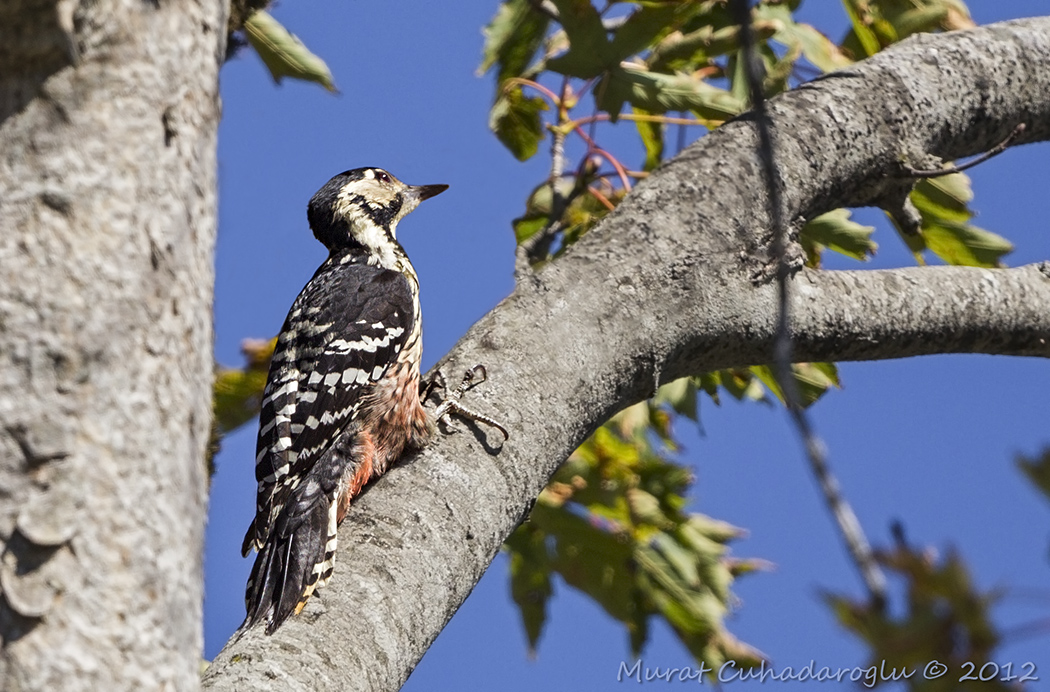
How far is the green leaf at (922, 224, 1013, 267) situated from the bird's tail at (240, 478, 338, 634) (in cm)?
222

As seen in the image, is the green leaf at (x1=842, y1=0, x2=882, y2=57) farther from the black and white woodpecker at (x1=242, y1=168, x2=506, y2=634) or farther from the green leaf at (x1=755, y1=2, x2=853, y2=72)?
the black and white woodpecker at (x1=242, y1=168, x2=506, y2=634)

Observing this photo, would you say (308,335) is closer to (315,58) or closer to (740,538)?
(315,58)

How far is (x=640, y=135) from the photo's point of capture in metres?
4.21

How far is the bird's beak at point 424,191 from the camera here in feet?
17.0

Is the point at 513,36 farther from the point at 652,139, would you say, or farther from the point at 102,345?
the point at 102,345

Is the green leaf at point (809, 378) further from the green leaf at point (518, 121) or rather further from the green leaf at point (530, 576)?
the green leaf at point (518, 121)

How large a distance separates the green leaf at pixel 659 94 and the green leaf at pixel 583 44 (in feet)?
0.24

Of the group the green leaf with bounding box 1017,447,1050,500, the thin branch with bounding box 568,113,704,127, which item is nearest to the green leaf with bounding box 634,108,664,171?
the thin branch with bounding box 568,113,704,127

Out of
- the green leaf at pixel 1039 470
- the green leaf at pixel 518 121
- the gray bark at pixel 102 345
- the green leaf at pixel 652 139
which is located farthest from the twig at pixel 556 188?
the green leaf at pixel 1039 470

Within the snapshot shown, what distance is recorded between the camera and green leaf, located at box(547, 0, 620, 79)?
3.16 m

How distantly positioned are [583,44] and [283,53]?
0.91 meters

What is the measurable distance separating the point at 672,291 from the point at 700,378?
47.2 inches

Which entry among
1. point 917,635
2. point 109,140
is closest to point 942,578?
point 917,635

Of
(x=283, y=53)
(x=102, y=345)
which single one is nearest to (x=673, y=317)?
(x=283, y=53)
